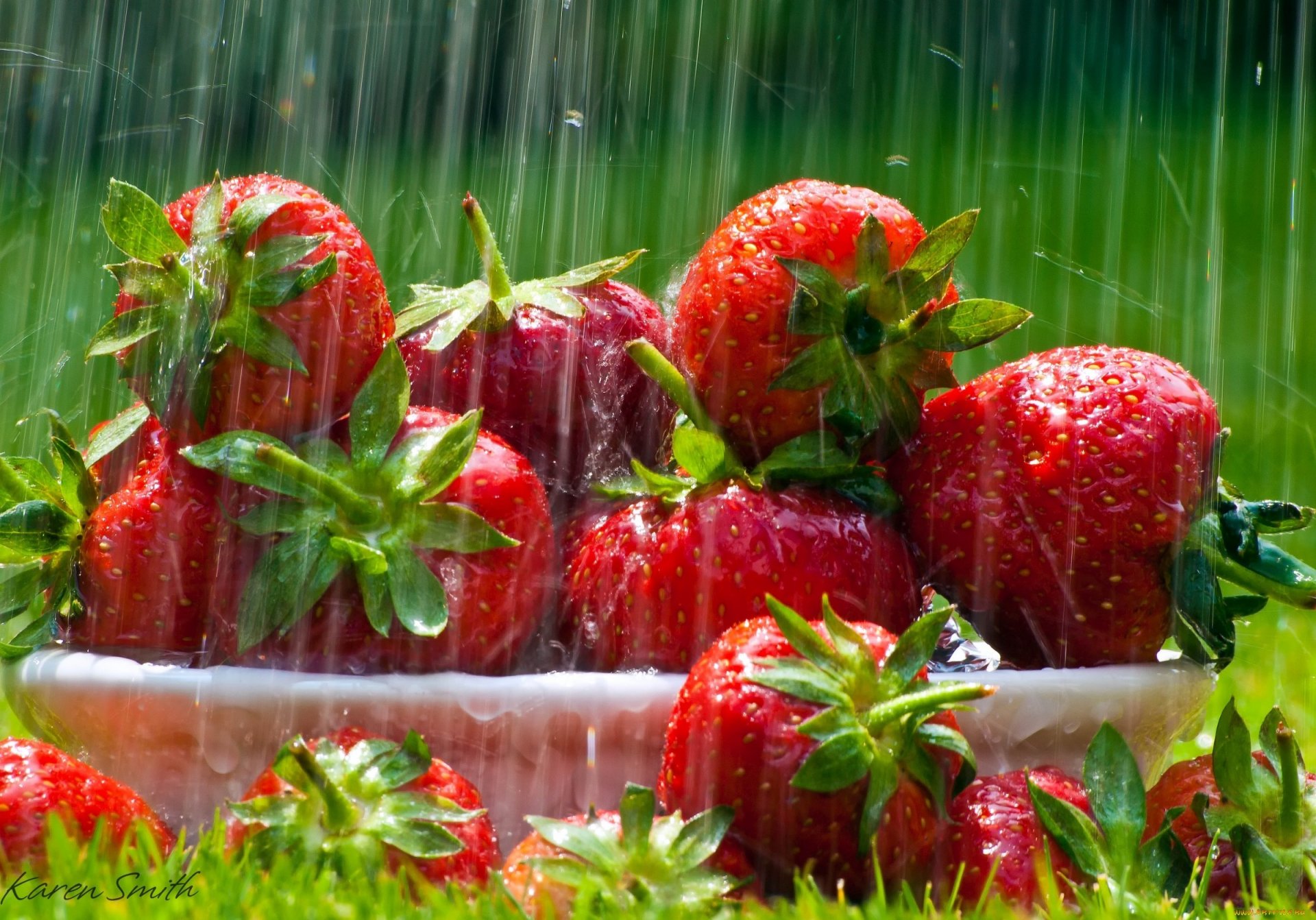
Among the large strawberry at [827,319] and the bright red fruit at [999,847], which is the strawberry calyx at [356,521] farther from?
the bright red fruit at [999,847]

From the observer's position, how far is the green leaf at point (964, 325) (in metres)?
1.02

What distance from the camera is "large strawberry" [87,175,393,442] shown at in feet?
3.33

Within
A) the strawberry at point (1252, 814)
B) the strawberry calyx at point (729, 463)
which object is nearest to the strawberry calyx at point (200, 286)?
the strawberry calyx at point (729, 463)

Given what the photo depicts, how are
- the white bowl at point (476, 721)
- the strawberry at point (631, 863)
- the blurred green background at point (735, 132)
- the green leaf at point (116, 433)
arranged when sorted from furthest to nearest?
the blurred green background at point (735, 132), the green leaf at point (116, 433), the white bowl at point (476, 721), the strawberry at point (631, 863)

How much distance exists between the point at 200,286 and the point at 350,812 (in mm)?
414

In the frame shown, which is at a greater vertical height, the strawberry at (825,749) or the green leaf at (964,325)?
the green leaf at (964,325)

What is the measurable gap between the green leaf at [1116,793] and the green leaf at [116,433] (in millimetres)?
731

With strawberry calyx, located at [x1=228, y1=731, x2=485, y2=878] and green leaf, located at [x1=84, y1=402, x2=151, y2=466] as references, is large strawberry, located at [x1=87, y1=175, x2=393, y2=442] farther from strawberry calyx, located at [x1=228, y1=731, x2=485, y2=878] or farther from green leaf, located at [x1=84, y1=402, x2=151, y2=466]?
strawberry calyx, located at [x1=228, y1=731, x2=485, y2=878]

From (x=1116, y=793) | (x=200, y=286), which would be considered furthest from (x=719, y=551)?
(x=200, y=286)

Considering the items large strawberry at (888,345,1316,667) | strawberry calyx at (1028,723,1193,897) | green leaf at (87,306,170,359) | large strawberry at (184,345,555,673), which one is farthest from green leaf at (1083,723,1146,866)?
green leaf at (87,306,170,359)

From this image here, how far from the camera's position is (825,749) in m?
A: 0.78

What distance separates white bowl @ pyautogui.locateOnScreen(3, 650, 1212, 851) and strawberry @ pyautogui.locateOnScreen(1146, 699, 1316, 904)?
0.11 m

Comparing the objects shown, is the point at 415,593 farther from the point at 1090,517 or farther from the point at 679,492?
the point at 1090,517

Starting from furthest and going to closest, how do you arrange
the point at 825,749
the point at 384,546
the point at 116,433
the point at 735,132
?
the point at 735,132, the point at 116,433, the point at 384,546, the point at 825,749
